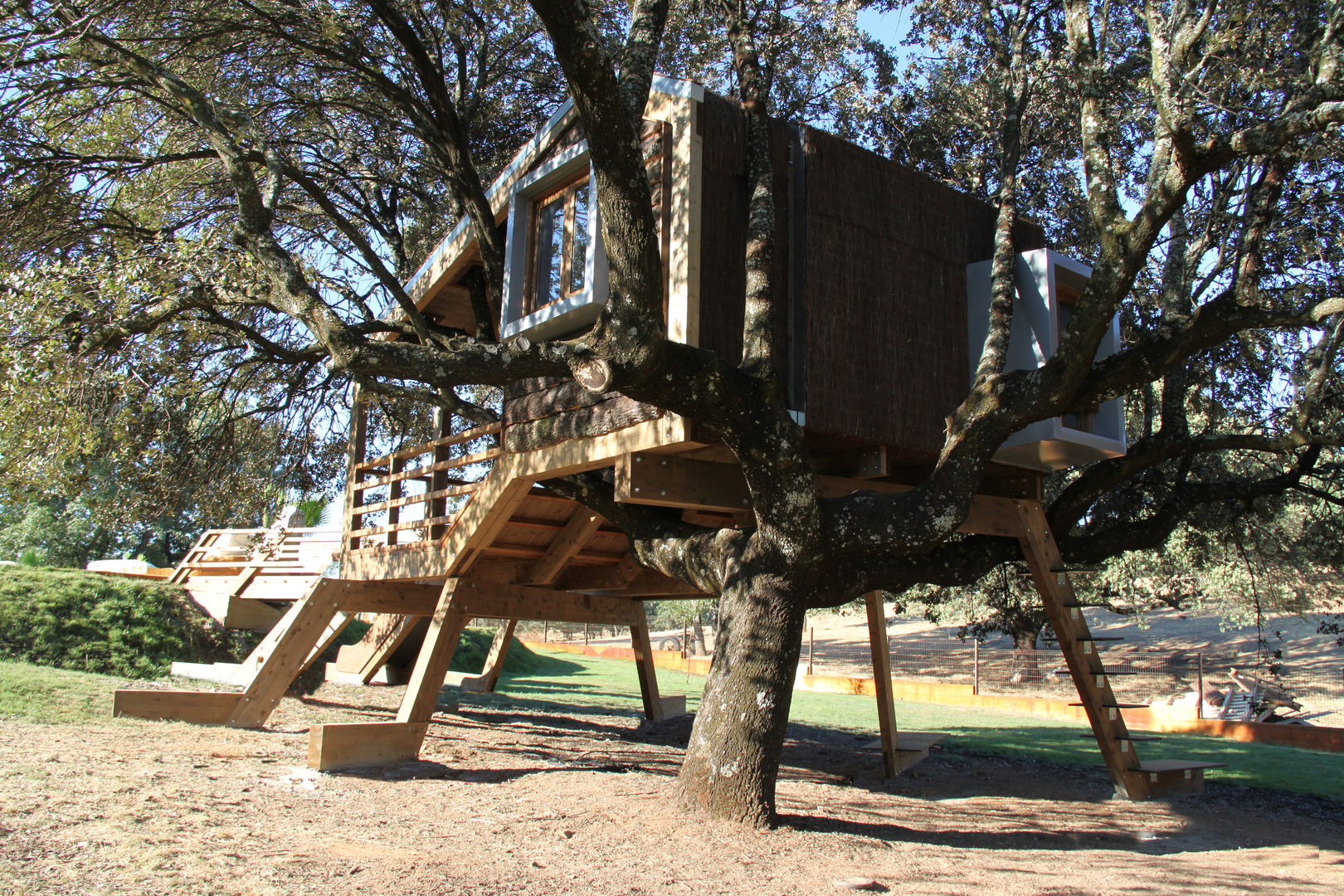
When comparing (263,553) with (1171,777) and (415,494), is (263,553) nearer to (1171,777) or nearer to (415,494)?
(415,494)

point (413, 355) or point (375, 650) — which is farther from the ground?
point (413, 355)

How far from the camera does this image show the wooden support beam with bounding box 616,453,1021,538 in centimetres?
820

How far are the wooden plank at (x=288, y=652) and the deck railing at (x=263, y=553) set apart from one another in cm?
196

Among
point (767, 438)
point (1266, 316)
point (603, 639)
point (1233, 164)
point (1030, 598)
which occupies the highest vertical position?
point (1233, 164)

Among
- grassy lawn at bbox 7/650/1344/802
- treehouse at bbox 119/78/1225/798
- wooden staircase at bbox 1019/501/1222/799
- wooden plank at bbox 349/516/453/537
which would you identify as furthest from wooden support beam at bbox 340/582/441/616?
wooden staircase at bbox 1019/501/1222/799

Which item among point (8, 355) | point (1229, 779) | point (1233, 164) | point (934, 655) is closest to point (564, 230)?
point (8, 355)

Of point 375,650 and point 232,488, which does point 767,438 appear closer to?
point 232,488

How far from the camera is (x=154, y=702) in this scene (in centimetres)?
966

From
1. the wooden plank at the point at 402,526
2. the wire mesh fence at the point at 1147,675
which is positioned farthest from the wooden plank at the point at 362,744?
the wire mesh fence at the point at 1147,675

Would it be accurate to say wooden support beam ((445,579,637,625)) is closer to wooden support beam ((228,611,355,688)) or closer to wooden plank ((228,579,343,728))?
wooden plank ((228,579,343,728))

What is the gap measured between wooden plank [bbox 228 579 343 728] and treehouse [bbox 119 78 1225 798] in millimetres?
26

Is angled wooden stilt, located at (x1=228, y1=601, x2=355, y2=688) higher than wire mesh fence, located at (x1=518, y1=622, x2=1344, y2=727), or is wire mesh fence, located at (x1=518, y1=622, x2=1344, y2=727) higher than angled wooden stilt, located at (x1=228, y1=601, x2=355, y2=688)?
angled wooden stilt, located at (x1=228, y1=601, x2=355, y2=688)

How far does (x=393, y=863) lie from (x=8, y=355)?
5.45m

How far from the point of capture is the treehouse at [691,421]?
833 cm
